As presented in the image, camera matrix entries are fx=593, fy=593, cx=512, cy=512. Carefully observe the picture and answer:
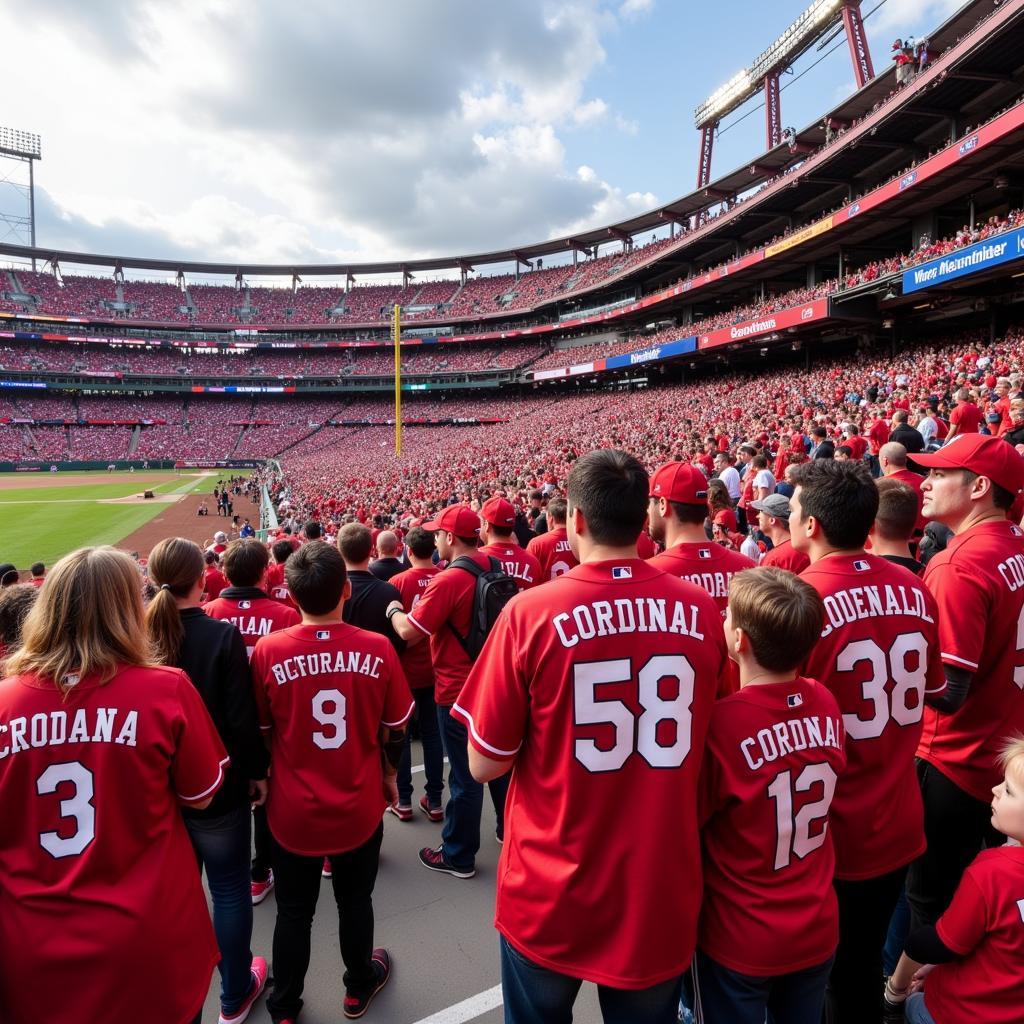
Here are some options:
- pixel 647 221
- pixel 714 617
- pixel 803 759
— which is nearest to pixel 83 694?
pixel 714 617

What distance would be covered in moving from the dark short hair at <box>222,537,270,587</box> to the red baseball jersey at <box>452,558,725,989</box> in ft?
7.40

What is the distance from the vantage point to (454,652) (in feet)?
13.8

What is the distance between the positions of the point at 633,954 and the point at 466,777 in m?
2.30

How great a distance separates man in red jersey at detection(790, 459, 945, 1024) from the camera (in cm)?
228

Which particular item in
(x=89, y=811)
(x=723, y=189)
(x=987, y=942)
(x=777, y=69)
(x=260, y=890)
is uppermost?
(x=777, y=69)

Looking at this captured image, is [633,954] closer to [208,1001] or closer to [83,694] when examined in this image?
[83,694]

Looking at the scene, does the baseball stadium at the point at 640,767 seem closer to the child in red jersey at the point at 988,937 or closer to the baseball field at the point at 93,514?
the child in red jersey at the point at 988,937

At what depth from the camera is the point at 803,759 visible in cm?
193

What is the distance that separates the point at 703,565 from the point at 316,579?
2.01 metres

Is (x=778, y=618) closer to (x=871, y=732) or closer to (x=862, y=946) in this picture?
(x=871, y=732)

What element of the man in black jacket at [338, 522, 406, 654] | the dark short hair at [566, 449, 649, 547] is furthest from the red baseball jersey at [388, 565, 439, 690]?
the dark short hair at [566, 449, 649, 547]

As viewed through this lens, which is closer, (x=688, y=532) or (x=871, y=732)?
(x=871, y=732)

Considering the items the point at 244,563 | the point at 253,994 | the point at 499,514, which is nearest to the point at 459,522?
the point at 499,514

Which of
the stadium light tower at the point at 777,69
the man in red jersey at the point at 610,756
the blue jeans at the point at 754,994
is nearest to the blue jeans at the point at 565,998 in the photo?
the man in red jersey at the point at 610,756
